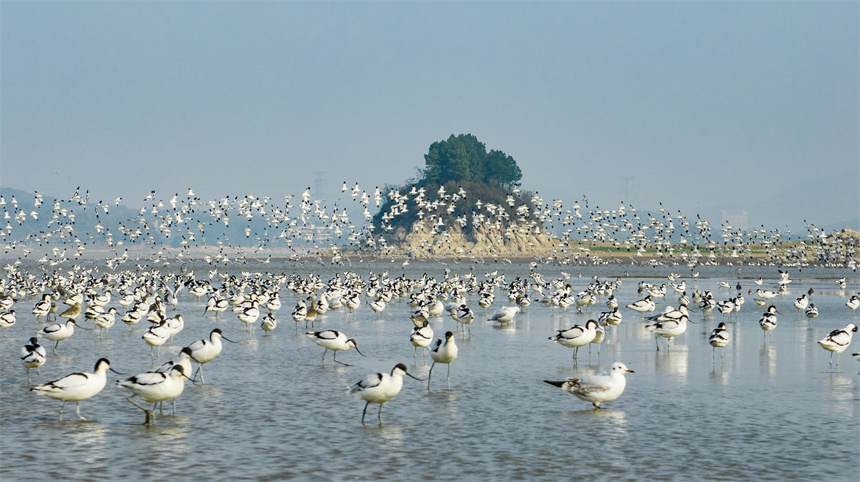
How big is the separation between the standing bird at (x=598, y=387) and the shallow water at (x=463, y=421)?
325mm

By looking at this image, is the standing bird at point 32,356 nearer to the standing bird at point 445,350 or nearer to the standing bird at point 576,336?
the standing bird at point 445,350

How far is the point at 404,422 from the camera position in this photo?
54.9ft

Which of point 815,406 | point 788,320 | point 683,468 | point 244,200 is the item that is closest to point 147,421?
point 683,468

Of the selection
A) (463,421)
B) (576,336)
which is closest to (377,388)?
(463,421)

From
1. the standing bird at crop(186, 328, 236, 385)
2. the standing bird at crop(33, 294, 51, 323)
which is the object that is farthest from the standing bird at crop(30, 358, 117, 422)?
the standing bird at crop(33, 294, 51, 323)

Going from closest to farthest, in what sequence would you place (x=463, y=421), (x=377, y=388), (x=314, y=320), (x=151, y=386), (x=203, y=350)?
(x=151, y=386) → (x=377, y=388) → (x=463, y=421) → (x=203, y=350) → (x=314, y=320)

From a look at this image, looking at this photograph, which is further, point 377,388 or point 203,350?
point 203,350

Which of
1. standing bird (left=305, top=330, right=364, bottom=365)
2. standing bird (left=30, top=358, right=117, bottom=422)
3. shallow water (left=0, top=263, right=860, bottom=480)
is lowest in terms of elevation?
shallow water (left=0, top=263, right=860, bottom=480)

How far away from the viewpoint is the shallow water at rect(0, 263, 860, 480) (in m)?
13.2

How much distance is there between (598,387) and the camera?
57.5 ft

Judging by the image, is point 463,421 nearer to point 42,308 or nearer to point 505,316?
point 505,316

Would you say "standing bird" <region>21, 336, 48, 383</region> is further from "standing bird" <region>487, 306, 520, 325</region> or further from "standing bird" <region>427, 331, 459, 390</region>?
"standing bird" <region>487, 306, 520, 325</region>

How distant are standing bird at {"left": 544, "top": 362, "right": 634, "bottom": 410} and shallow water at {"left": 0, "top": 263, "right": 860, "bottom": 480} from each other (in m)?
0.33

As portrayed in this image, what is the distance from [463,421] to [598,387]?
2.96 metres
